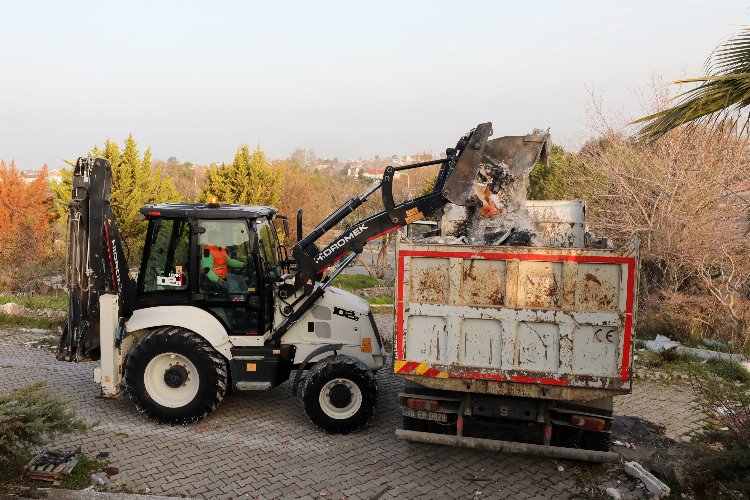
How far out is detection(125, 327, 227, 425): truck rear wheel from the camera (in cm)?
636

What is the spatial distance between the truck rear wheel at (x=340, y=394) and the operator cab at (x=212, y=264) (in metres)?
0.92

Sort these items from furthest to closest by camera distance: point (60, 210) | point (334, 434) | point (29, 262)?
point (60, 210) → point (29, 262) → point (334, 434)

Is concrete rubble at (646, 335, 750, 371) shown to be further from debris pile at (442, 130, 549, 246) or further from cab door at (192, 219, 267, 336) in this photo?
cab door at (192, 219, 267, 336)

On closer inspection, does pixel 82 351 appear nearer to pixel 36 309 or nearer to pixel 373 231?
pixel 373 231

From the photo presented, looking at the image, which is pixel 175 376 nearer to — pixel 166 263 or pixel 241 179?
pixel 166 263

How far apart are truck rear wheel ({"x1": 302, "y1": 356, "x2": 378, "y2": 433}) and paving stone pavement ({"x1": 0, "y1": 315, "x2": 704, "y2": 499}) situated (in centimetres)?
19

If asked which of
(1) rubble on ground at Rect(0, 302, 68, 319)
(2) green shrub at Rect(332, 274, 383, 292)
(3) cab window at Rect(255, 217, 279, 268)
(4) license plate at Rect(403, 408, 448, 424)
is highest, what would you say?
(3) cab window at Rect(255, 217, 279, 268)

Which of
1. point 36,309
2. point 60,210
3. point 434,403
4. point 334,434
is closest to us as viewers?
point 434,403

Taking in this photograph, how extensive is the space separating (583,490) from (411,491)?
158cm

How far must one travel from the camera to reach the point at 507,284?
5148 millimetres

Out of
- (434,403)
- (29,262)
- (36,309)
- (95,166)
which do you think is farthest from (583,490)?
(29,262)

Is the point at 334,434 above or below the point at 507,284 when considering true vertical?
below

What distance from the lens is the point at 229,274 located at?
6.53m

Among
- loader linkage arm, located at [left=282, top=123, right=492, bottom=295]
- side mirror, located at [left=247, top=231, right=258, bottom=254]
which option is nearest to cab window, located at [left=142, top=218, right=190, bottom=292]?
side mirror, located at [left=247, top=231, right=258, bottom=254]
